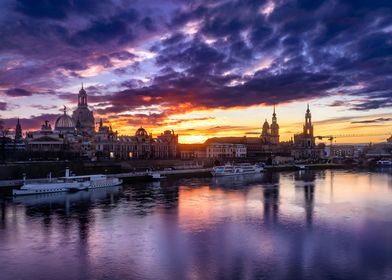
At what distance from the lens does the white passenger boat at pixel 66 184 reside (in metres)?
60.1

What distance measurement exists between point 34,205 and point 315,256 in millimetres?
34691

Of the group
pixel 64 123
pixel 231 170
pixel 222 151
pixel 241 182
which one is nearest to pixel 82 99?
pixel 64 123

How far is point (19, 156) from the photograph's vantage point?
93000 mm

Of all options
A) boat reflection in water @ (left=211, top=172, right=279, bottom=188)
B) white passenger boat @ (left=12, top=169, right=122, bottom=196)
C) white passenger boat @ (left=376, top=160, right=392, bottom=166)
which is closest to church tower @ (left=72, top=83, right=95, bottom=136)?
boat reflection in water @ (left=211, top=172, right=279, bottom=188)

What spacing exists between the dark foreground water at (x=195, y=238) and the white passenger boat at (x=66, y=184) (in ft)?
15.8

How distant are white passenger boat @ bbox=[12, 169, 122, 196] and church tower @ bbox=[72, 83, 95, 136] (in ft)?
260

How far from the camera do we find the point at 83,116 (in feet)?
511

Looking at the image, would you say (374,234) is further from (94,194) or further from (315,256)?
(94,194)

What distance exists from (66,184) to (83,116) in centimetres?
9401

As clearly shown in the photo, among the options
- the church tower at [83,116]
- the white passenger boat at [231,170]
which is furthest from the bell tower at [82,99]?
the white passenger boat at [231,170]

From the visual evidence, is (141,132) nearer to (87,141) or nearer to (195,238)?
(87,141)

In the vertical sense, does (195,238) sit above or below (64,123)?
below

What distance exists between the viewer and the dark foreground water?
25.0 metres

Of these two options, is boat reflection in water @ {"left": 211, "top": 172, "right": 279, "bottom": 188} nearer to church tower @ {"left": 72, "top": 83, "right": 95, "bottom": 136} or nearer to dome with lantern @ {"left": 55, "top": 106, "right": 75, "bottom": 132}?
dome with lantern @ {"left": 55, "top": 106, "right": 75, "bottom": 132}
